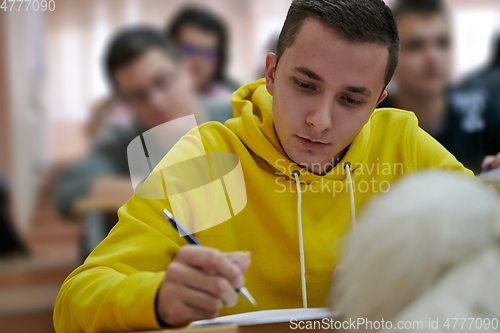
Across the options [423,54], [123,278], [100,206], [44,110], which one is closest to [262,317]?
[123,278]

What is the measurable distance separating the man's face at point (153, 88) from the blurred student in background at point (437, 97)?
0.87ft

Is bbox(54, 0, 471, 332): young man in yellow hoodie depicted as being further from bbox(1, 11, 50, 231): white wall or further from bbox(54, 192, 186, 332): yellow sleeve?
bbox(1, 11, 50, 231): white wall

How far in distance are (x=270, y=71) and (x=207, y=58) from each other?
450mm

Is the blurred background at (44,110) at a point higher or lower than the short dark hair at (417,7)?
lower

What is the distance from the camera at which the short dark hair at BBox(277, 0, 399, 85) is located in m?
0.54

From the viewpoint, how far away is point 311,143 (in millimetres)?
586

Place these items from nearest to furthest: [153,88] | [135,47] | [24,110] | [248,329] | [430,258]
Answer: [430,258] → [248,329] → [153,88] → [135,47] → [24,110]

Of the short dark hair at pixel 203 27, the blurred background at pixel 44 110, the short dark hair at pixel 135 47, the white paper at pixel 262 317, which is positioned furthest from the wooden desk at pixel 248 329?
the blurred background at pixel 44 110

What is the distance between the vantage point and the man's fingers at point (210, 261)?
448 mm

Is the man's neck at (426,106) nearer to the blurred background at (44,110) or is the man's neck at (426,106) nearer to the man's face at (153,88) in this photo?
the man's face at (153,88)

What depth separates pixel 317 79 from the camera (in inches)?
21.5

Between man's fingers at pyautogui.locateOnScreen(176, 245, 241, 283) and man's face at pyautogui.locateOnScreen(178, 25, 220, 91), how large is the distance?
0.43 metres

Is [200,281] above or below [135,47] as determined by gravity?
below

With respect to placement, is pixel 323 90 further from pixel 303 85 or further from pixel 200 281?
pixel 200 281
